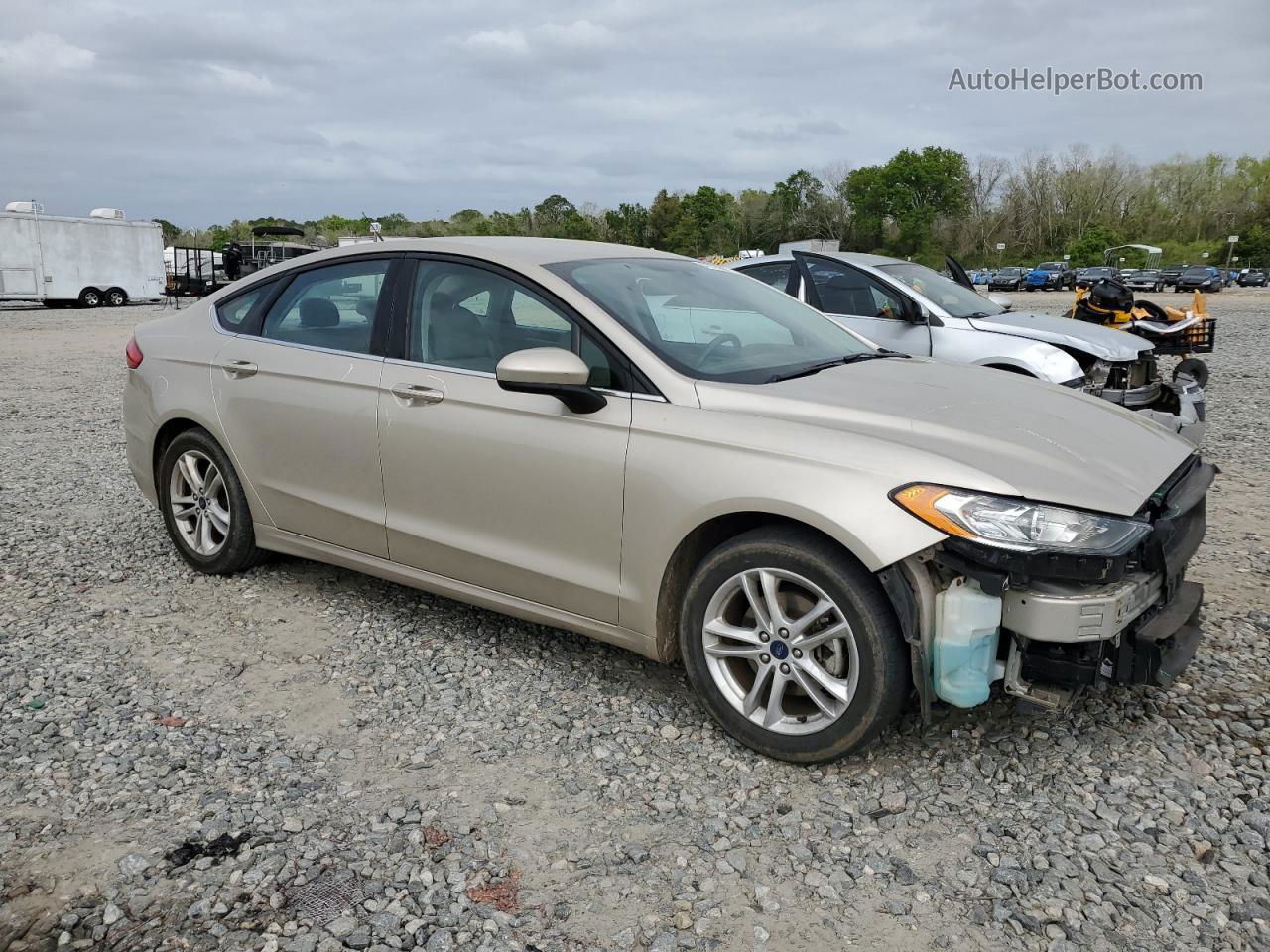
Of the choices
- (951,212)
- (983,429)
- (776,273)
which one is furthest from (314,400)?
(951,212)

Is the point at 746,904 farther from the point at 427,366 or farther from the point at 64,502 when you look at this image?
the point at 64,502

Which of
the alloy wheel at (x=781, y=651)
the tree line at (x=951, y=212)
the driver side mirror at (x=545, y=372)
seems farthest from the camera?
the tree line at (x=951, y=212)

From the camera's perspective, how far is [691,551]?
3369mm

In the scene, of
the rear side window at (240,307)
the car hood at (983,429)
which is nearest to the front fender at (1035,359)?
the car hood at (983,429)

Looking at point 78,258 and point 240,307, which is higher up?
point 78,258


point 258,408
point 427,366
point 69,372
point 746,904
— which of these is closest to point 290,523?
point 258,408

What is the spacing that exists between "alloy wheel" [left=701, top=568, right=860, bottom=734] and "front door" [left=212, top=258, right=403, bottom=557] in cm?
162

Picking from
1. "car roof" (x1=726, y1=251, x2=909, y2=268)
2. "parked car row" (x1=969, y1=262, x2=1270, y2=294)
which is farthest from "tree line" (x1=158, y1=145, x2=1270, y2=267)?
"car roof" (x1=726, y1=251, x2=909, y2=268)

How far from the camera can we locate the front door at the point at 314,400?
4.19 m

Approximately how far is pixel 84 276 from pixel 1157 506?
3286 cm

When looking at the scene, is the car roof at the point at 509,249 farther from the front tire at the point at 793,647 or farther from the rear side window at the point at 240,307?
the front tire at the point at 793,647

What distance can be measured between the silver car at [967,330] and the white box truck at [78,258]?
26.5 metres

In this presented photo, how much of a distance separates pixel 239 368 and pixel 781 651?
Answer: 2.90 meters

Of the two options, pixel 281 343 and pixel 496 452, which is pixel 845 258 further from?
pixel 496 452
